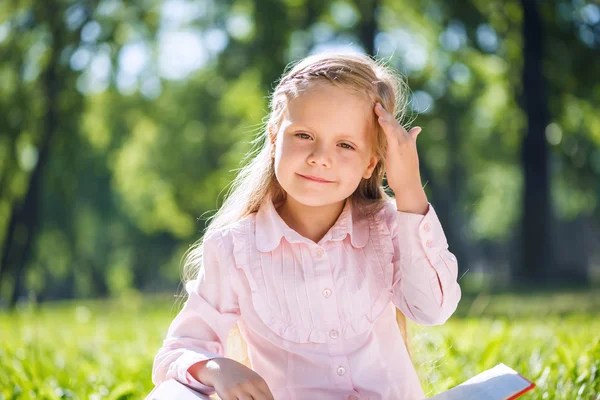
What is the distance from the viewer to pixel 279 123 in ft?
8.29

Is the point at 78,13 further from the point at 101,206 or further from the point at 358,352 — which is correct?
the point at 358,352

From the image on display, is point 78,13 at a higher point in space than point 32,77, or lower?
higher

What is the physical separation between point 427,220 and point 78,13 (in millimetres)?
15538

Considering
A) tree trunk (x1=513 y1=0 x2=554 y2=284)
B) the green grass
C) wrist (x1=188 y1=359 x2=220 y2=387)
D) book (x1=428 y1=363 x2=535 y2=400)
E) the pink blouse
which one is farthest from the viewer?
tree trunk (x1=513 y1=0 x2=554 y2=284)

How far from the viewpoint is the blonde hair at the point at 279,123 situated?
241cm

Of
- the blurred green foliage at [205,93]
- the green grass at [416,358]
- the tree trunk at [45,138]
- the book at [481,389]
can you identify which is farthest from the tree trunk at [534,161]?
the book at [481,389]

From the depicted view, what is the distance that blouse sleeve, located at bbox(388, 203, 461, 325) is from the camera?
2314 millimetres

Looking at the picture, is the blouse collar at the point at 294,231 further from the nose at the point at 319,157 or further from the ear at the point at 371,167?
the nose at the point at 319,157

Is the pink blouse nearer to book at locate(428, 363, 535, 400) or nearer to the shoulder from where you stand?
the shoulder

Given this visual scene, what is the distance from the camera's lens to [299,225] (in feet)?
8.35

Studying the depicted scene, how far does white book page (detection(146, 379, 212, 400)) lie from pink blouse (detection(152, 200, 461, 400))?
0.13 m

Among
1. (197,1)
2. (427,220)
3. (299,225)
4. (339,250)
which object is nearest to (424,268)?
(427,220)

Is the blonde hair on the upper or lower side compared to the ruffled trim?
Result: upper

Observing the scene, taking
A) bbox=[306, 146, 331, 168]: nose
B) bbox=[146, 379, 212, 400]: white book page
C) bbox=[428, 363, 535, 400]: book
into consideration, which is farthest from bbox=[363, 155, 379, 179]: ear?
bbox=[146, 379, 212, 400]: white book page
